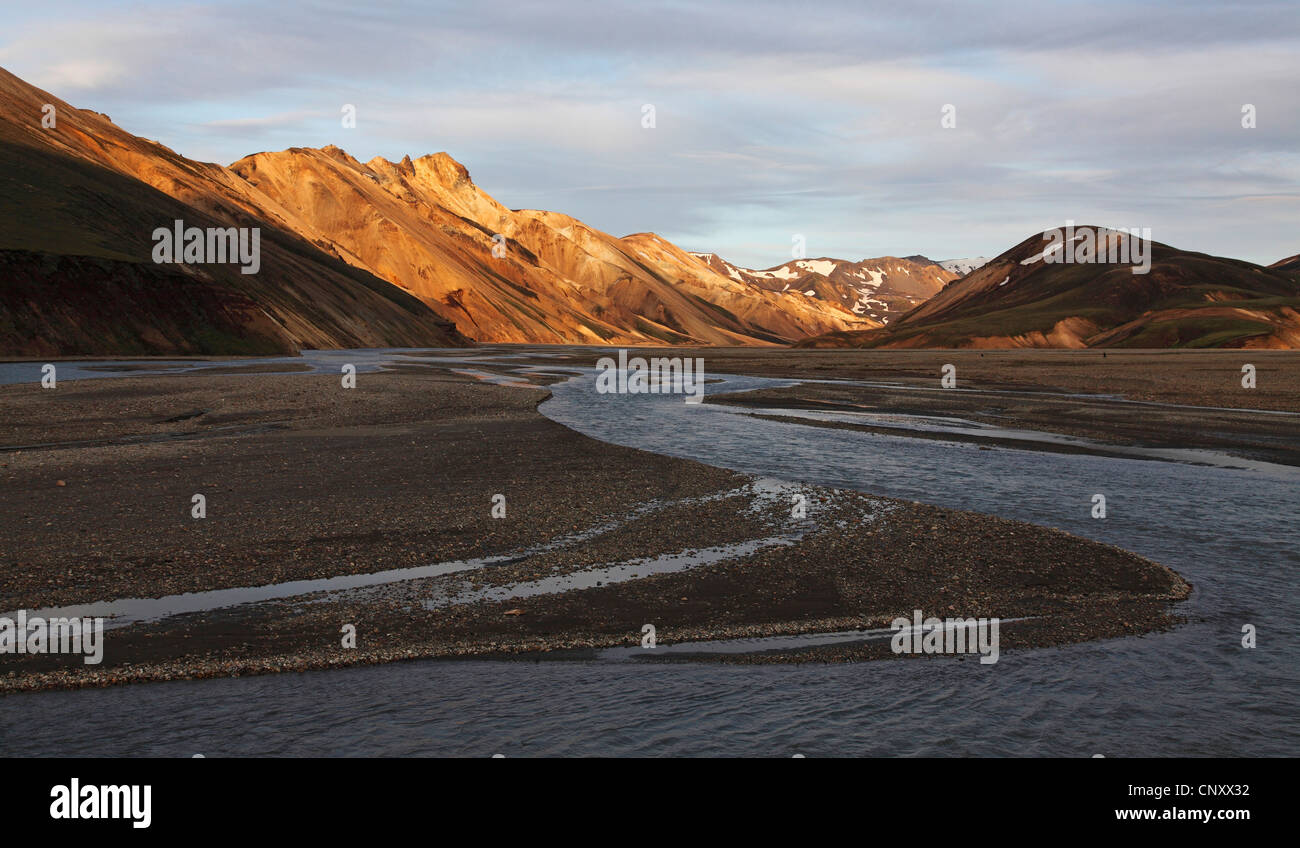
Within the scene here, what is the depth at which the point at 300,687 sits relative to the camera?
934 centimetres

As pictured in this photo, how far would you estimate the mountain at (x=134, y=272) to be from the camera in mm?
78000

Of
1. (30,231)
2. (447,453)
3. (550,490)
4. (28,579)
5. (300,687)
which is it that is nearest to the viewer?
(300,687)

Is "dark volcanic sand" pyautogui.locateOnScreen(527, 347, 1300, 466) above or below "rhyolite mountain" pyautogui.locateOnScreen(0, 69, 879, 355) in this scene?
below

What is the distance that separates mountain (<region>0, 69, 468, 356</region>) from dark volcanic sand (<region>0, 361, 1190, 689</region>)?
6078 cm

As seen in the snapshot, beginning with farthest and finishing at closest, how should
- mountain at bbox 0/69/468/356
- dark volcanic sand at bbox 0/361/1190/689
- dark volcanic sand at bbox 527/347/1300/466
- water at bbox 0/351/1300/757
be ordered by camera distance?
mountain at bbox 0/69/468/356 → dark volcanic sand at bbox 527/347/1300/466 → dark volcanic sand at bbox 0/361/1190/689 → water at bbox 0/351/1300/757

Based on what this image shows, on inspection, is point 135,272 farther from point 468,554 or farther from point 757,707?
point 757,707

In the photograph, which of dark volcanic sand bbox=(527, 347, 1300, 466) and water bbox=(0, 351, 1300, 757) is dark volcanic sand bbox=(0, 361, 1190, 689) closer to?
water bbox=(0, 351, 1300, 757)

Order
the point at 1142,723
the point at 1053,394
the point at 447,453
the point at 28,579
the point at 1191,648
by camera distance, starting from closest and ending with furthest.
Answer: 1. the point at 1142,723
2. the point at 1191,648
3. the point at 28,579
4. the point at 447,453
5. the point at 1053,394

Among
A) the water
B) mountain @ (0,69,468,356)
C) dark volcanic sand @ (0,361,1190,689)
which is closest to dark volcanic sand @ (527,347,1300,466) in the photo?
dark volcanic sand @ (0,361,1190,689)

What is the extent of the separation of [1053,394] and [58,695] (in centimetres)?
5630

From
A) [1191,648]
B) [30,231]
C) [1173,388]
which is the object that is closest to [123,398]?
[1191,648]

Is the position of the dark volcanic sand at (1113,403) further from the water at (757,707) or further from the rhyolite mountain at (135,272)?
the rhyolite mountain at (135,272)

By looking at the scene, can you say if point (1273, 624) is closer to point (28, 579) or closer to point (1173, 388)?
point (28, 579)

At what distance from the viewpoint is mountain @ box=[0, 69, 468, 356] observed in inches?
3071
